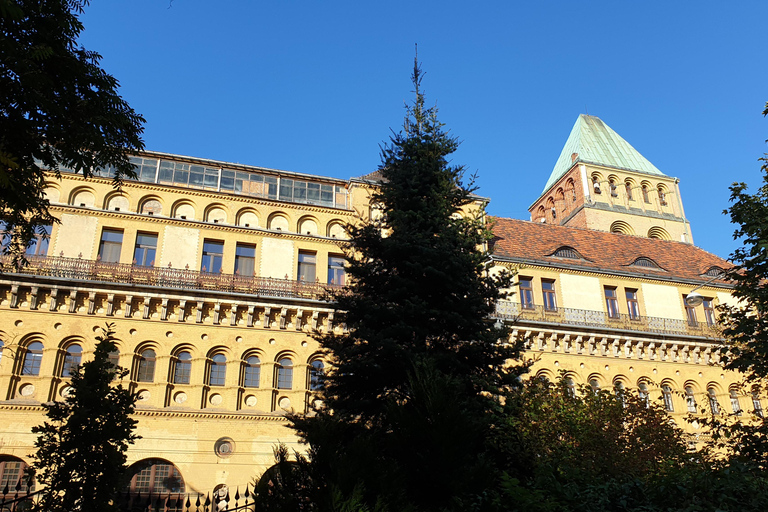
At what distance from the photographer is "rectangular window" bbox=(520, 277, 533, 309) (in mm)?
29641

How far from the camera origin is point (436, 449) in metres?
8.81

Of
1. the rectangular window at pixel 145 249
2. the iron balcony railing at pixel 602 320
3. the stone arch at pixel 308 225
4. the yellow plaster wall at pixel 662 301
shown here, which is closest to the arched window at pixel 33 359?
the rectangular window at pixel 145 249

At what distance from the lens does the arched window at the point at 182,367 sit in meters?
23.7

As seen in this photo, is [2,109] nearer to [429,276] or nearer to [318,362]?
[429,276]

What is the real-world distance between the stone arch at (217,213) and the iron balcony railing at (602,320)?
12.8 m

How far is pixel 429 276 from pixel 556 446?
17.6ft

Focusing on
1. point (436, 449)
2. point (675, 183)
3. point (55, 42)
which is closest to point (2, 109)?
point (55, 42)

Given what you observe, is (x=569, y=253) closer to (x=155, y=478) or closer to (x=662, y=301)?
(x=662, y=301)

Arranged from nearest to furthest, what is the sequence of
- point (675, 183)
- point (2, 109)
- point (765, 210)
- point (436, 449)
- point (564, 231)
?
point (436, 449), point (2, 109), point (765, 210), point (564, 231), point (675, 183)

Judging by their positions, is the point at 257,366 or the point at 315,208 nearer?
the point at 257,366

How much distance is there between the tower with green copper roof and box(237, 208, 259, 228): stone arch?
33938 millimetres

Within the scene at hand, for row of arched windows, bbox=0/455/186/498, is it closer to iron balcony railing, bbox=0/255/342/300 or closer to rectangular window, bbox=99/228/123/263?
iron balcony railing, bbox=0/255/342/300

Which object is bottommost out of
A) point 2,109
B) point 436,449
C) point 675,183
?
point 436,449

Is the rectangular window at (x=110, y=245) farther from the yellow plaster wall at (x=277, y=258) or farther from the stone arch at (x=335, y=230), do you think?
the stone arch at (x=335, y=230)
